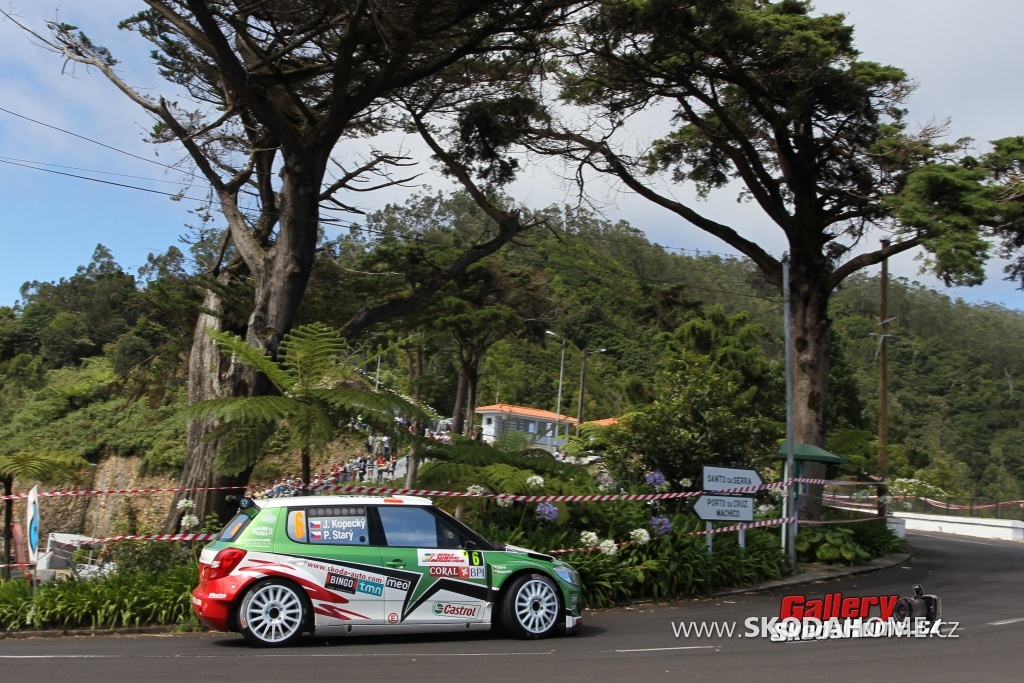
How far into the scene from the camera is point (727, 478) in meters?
14.7

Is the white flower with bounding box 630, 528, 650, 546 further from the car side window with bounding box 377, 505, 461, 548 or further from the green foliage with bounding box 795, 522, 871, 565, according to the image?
the green foliage with bounding box 795, 522, 871, 565

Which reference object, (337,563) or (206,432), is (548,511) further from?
(206,432)

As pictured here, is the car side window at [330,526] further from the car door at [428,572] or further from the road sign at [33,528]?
the road sign at [33,528]

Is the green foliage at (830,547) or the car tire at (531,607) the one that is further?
the green foliage at (830,547)

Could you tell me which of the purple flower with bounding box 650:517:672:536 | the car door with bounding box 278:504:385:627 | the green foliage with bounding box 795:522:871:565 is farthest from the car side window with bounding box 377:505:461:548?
the green foliage with bounding box 795:522:871:565

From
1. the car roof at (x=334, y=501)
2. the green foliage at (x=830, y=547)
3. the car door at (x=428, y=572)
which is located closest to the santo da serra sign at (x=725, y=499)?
the green foliage at (x=830, y=547)

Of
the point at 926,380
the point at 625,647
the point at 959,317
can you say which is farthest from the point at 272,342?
the point at 959,317

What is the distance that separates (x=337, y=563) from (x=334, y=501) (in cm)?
66

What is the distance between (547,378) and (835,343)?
1373 inches

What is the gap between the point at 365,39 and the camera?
15.2 metres

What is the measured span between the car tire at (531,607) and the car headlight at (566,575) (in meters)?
0.14

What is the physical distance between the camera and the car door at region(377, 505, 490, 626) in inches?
365

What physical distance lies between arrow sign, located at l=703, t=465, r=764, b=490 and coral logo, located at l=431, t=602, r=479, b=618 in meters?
6.00

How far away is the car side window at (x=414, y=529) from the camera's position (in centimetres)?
947
